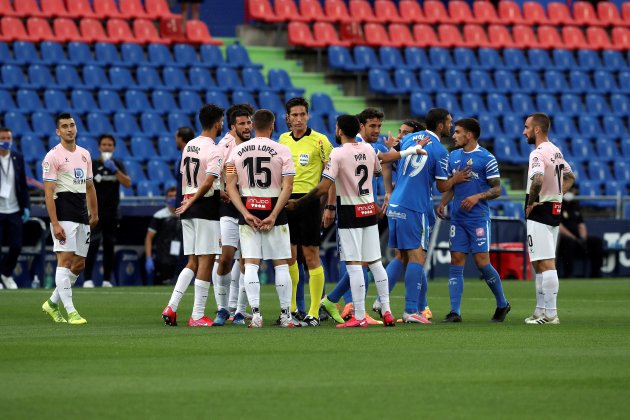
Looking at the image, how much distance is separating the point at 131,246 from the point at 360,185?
10.7 metres

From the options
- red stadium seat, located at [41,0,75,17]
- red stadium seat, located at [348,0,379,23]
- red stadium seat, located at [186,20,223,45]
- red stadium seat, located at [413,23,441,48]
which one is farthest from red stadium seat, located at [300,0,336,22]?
red stadium seat, located at [41,0,75,17]

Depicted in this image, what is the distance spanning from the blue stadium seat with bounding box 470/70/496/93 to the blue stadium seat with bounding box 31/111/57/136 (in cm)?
1097

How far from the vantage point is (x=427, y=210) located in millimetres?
13492

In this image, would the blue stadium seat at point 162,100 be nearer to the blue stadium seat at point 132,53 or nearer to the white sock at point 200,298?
the blue stadium seat at point 132,53

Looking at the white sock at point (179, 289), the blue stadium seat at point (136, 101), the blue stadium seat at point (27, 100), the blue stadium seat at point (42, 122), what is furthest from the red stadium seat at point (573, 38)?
the white sock at point (179, 289)

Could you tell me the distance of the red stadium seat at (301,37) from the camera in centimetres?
3088

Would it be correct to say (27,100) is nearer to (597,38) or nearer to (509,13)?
(509,13)

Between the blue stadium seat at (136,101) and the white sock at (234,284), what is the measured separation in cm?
1285

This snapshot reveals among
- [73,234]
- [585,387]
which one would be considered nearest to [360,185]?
[73,234]

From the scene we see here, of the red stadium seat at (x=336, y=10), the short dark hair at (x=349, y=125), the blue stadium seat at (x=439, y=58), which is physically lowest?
the short dark hair at (x=349, y=125)

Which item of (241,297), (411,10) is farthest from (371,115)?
(411,10)

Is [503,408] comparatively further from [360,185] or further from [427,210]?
[427,210]

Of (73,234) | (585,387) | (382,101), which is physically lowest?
(585,387)

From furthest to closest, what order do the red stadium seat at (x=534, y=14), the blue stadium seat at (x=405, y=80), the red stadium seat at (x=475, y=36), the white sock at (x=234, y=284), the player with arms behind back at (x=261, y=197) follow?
the red stadium seat at (x=534, y=14) < the red stadium seat at (x=475, y=36) < the blue stadium seat at (x=405, y=80) < the white sock at (x=234, y=284) < the player with arms behind back at (x=261, y=197)
